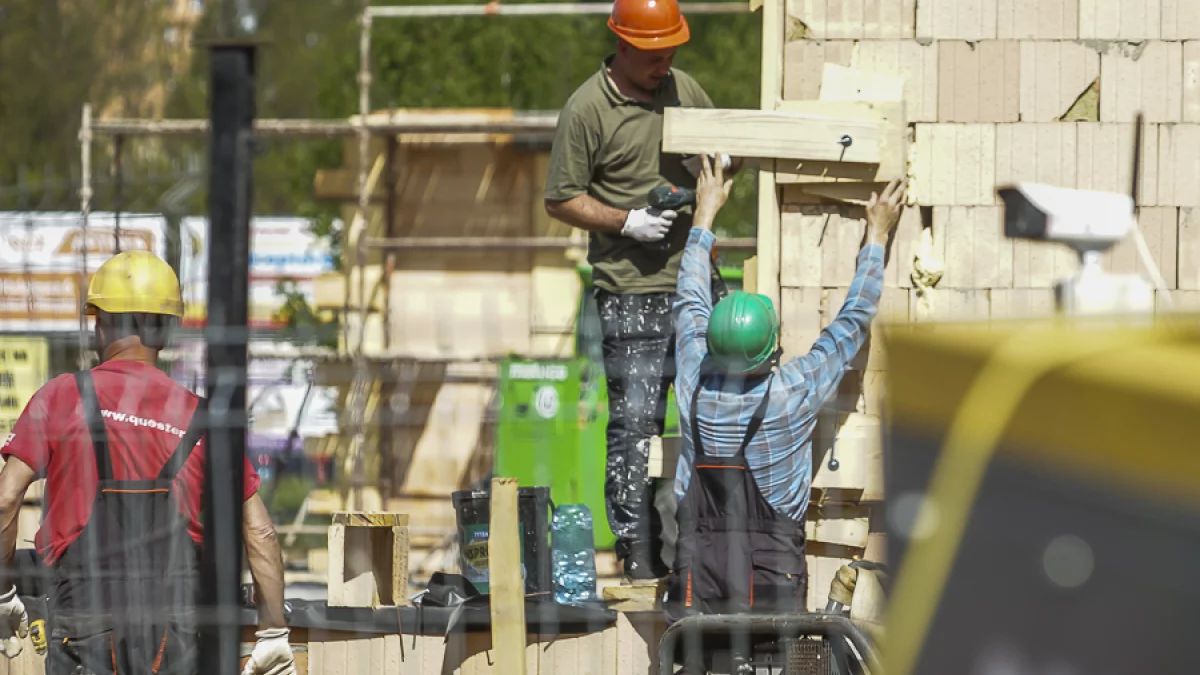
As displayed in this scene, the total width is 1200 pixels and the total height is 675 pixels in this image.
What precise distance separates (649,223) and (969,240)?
1201 millimetres

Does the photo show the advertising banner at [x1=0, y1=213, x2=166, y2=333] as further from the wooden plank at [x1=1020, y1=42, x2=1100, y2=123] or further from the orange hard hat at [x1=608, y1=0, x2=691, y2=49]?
the wooden plank at [x1=1020, y1=42, x2=1100, y2=123]

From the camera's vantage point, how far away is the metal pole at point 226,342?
334 cm

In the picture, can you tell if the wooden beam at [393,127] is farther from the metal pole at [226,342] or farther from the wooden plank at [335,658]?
the metal pole at [226,342]

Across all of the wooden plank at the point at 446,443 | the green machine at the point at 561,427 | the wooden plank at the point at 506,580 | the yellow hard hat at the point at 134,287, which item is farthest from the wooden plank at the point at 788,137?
the wooden plank at the point at 446,443

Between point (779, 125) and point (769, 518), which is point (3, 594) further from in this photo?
point (779, 125)

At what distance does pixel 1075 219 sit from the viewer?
2.03 metres

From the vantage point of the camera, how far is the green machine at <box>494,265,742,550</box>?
32.3 ft

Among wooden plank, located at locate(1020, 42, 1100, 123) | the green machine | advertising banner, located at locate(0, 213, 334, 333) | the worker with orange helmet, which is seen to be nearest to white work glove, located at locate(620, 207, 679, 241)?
the worker with orange helmet

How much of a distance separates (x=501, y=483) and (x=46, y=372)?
6.52 metres

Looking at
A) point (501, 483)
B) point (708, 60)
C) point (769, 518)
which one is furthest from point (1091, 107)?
point (708, 60)

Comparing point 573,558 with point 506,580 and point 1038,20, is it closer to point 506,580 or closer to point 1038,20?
point 506,580

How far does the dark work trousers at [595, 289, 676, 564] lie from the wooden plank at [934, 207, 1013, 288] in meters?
1.03

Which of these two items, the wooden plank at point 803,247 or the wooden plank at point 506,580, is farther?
the wooden plank at point 803,247

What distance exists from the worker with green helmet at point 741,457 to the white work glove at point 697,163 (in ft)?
1.71
